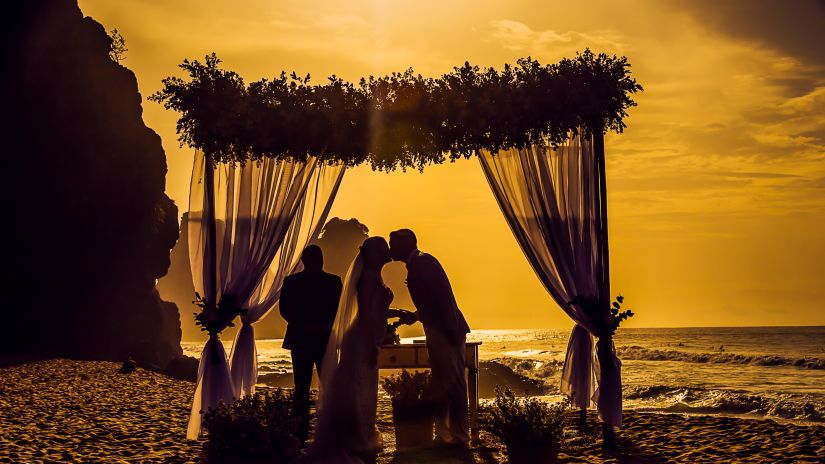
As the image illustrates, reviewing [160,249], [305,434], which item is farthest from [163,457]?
[160,249]

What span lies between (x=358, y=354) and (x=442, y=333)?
3.50 ft

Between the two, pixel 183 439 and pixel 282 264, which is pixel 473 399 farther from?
pixel 183 439

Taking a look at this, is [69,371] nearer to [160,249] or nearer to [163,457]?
[163,457]

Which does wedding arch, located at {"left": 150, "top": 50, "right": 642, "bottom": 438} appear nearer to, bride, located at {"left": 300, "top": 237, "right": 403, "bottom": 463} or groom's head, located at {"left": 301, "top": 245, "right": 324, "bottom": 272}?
groom's head, located at {"left": 301, "top": 245, "right": 324, "bottom": 272}

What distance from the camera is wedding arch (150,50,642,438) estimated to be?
9383 millimetres

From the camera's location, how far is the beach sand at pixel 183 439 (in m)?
8.91

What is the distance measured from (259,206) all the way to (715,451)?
6.20m

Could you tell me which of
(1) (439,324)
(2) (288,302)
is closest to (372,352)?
(1) (439,324)

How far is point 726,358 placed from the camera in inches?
1805

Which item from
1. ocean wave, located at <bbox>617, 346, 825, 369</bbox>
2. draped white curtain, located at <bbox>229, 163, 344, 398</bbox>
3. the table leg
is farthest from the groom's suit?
ocean wave, located at <bbox>617, 346, 825, 369</bbox>

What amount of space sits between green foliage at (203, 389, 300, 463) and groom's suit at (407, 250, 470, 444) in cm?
206

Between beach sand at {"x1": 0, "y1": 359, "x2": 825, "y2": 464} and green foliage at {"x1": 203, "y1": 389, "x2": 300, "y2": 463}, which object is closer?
green foliage at {"x1": 203, "y1": 389, "x2": 300, "y2": 463}

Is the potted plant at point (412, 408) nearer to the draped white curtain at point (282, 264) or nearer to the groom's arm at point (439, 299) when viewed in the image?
the groom's arm at point (439, 299)

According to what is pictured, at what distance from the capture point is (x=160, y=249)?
136ft
